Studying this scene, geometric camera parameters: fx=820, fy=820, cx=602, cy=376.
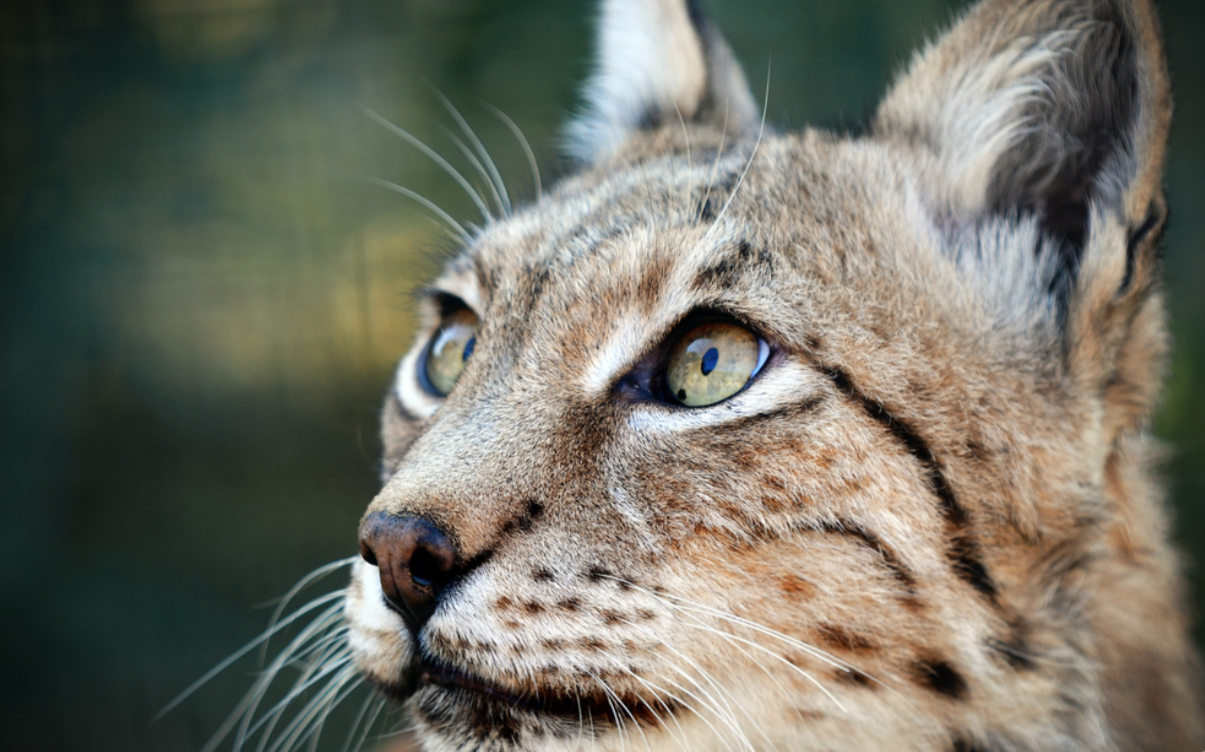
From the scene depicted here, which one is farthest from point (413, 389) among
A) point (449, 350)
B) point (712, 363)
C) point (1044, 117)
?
point (1044, 117)

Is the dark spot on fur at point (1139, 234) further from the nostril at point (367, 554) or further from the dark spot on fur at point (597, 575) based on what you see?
the nostril at point (367, 554)

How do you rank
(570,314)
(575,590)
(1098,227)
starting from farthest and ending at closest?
1. (570,314)
2. (1098,227)
3. (575,590)

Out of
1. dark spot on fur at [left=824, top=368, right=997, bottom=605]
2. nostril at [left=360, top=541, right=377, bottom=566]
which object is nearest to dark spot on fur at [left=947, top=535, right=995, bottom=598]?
dark spot on fur at [left=824, top=368, right=997, bottom=605]

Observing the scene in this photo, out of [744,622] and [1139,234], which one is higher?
[1139,234]

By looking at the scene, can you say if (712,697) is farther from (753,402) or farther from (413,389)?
(413,389)

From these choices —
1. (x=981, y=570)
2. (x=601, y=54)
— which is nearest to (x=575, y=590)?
(x=981, y=570)

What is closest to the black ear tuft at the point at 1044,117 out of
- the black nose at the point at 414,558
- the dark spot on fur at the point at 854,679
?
the dark spot on fur at the point at 854,679

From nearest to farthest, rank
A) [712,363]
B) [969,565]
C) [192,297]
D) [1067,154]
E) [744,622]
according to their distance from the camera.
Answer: [744,622] → [969,565] → [712,363] → [1067,154] → [192,297]

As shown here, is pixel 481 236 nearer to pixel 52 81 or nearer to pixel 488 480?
pixel 488 480
